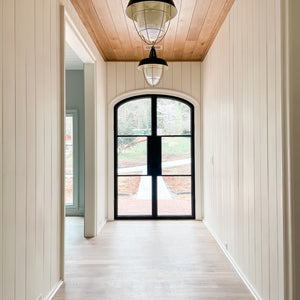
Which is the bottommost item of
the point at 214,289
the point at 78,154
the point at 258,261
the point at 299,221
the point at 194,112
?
the point at 214,289

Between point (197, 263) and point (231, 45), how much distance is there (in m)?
2.56

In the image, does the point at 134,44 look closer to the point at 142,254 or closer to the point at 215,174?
the point at 215,174

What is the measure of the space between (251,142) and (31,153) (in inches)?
74.0

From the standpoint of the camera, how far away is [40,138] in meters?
2.33

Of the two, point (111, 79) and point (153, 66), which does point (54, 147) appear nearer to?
point (153, 66)

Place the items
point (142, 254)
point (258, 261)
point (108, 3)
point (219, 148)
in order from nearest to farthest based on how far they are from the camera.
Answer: point (258, 261)
point (108, 3)
point (142, 254)
point (219, 148)

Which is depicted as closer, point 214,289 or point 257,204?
point 257,204

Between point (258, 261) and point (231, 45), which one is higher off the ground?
point (231, 45)

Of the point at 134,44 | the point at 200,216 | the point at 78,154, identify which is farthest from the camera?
the point at 78,154

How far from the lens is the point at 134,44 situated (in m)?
4.55

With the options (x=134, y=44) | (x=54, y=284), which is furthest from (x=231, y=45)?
(x=54, y=284)

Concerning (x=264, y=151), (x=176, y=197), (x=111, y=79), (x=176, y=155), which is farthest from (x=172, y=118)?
(x=264, y=151)

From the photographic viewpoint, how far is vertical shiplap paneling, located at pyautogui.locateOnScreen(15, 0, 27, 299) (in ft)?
6.29

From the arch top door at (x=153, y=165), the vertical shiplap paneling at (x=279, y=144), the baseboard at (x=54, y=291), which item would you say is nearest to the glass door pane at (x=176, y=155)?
the arch top door at (x=153, y=165)
